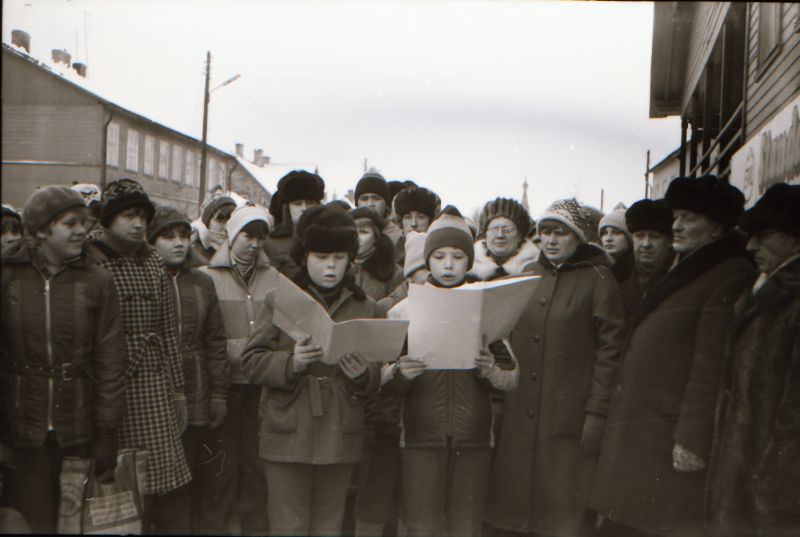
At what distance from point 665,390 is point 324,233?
1595mm

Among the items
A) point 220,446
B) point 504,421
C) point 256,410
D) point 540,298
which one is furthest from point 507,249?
point 220,446

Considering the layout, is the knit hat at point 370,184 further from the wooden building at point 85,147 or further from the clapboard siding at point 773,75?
the clapboard siding at point 773,75

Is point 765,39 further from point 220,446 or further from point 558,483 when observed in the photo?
point 220,446

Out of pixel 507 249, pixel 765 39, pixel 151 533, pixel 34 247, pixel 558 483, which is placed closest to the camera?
pixel 34 247

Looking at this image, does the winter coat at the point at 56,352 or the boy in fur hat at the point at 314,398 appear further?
the boy in fur hat at the point at 314,398

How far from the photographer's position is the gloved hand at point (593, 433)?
3242 millimetres

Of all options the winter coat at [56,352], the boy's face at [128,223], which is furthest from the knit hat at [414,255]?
the winter coat at [56,352]

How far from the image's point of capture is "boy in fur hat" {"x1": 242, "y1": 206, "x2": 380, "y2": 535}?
308 centimetres

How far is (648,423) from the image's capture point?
311 cm

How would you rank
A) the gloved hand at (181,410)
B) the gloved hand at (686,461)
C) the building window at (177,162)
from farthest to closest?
the building window at (177,162) < the gloved hand at (181,410) < the gloved hand at (686,461)

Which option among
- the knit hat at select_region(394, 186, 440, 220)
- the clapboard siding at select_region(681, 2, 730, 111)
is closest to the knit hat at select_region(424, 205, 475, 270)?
the knit hat at select_region(394, 186, 440, 220)

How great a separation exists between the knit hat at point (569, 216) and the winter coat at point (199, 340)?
5.52ft

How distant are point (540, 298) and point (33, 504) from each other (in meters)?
2.35

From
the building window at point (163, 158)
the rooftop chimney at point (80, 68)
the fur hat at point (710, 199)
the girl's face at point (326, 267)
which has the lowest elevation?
the girl's face at point (326, 267)
